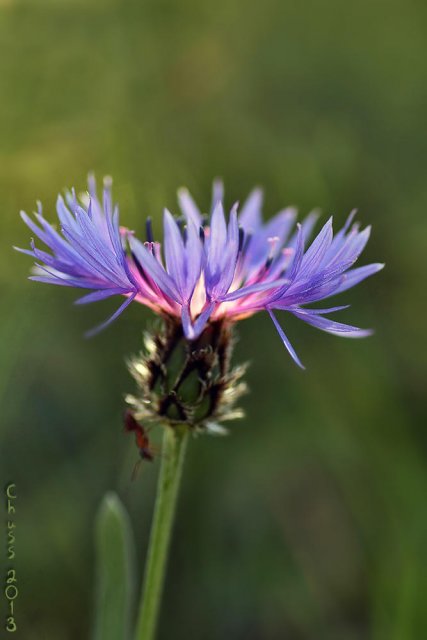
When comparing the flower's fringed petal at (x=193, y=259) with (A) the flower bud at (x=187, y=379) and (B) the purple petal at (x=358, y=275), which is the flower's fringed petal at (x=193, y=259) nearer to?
(A) the flower bud at (x=187, y=379)

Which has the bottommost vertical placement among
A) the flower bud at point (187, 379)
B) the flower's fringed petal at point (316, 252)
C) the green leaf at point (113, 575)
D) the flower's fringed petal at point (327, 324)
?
the green leaf at point (113, 575)

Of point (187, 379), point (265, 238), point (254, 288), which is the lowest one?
point (187, 379)

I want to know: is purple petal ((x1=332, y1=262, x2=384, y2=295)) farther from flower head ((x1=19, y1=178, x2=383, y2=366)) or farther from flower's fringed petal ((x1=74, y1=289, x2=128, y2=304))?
flower's fringed petal ((x1=74, y1=289, x2=128, y2=304))

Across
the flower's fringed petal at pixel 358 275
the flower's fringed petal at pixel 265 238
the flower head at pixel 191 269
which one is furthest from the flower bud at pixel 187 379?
the flower's fringed petal at pixel 265 238

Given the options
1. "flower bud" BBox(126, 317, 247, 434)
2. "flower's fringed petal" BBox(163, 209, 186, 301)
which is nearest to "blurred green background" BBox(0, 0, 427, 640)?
"flower bud" BBox(126, 317, 247, 434)

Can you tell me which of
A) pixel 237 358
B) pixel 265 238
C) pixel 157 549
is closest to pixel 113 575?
pixel 157 549

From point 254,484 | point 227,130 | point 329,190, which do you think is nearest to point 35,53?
point 227,130

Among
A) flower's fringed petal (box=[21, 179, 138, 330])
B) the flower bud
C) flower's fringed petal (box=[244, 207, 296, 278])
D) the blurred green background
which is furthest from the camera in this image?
the blurred green background

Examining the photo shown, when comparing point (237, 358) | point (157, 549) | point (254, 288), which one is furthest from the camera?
point (237, 358)

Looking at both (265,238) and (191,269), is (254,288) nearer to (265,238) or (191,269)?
(191,269)
